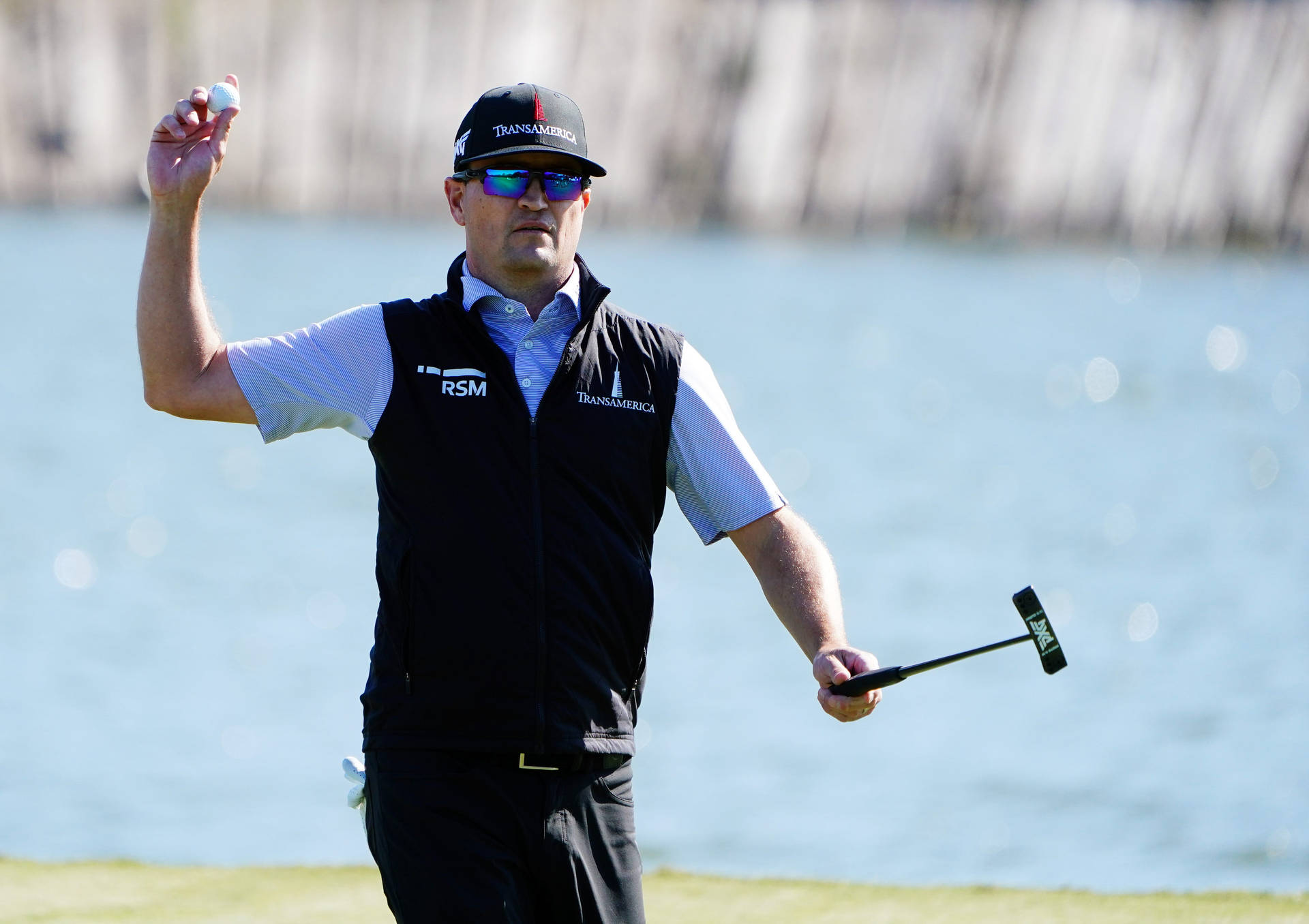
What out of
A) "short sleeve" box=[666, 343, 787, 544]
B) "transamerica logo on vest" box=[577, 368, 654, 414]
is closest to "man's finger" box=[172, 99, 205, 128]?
"transamerica logo on vest" box=[577, 368, 654, 414]

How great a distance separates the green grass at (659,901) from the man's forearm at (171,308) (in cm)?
211

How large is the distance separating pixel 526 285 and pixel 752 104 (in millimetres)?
61771

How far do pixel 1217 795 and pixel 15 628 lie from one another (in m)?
9.44

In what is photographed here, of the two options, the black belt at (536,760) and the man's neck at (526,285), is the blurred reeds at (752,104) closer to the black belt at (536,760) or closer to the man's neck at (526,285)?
the man's neck at (526,285)

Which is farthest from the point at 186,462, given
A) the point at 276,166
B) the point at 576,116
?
the point at 276,166

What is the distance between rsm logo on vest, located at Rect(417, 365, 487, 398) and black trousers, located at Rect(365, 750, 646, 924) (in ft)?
2.26

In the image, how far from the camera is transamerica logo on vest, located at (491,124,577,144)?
3811 mm

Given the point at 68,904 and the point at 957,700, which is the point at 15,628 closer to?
the point at 957,700

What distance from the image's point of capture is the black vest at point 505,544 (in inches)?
140

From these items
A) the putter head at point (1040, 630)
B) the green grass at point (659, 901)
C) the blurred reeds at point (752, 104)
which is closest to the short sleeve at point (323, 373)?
the putter head at point (1040, 630)

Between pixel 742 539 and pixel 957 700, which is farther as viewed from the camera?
pixel 957 700

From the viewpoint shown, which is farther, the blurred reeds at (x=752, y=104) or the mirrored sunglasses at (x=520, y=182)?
the blurred reeds at (x=752, y=104)

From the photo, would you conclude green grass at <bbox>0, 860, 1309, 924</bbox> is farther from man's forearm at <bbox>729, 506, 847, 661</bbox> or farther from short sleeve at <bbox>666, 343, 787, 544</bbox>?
short sleeve at <bbox>666, 343, 787, 544</bbox>

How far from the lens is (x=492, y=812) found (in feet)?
11.6
